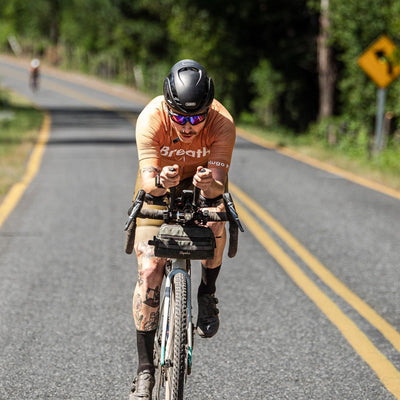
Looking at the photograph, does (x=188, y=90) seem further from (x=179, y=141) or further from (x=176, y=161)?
(x=176, y=161)

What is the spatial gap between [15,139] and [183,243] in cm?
1758

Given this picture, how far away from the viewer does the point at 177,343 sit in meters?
3.47

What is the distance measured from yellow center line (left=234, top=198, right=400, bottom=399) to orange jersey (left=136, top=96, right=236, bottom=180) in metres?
1.68

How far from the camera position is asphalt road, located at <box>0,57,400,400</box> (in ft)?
14.5

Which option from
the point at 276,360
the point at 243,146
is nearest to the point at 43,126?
the point at 243,146

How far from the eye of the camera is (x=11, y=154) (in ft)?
54.6

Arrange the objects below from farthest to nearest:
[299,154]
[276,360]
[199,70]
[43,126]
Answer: [43,126] → [299,154] → [276,360] → [199,70]

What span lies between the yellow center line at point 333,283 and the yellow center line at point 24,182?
11.3 ft

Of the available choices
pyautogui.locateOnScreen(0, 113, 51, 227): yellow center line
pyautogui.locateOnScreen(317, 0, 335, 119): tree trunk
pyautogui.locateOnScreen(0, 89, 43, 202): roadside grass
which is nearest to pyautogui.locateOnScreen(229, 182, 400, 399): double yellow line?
pyautogui.locateOnScreen(0, 113, 51, 227): yellow center line

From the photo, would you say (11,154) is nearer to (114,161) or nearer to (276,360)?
(114,161)

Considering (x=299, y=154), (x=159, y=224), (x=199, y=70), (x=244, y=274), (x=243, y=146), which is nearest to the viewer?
(x=199, y=70)

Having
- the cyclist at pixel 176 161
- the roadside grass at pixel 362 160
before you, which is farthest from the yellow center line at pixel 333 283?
the roadside grass at pixel 362 160

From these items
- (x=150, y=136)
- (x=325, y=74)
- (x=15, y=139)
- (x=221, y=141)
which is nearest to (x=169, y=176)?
(x=150, y=136)

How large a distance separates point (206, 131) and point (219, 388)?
59.3 inches
